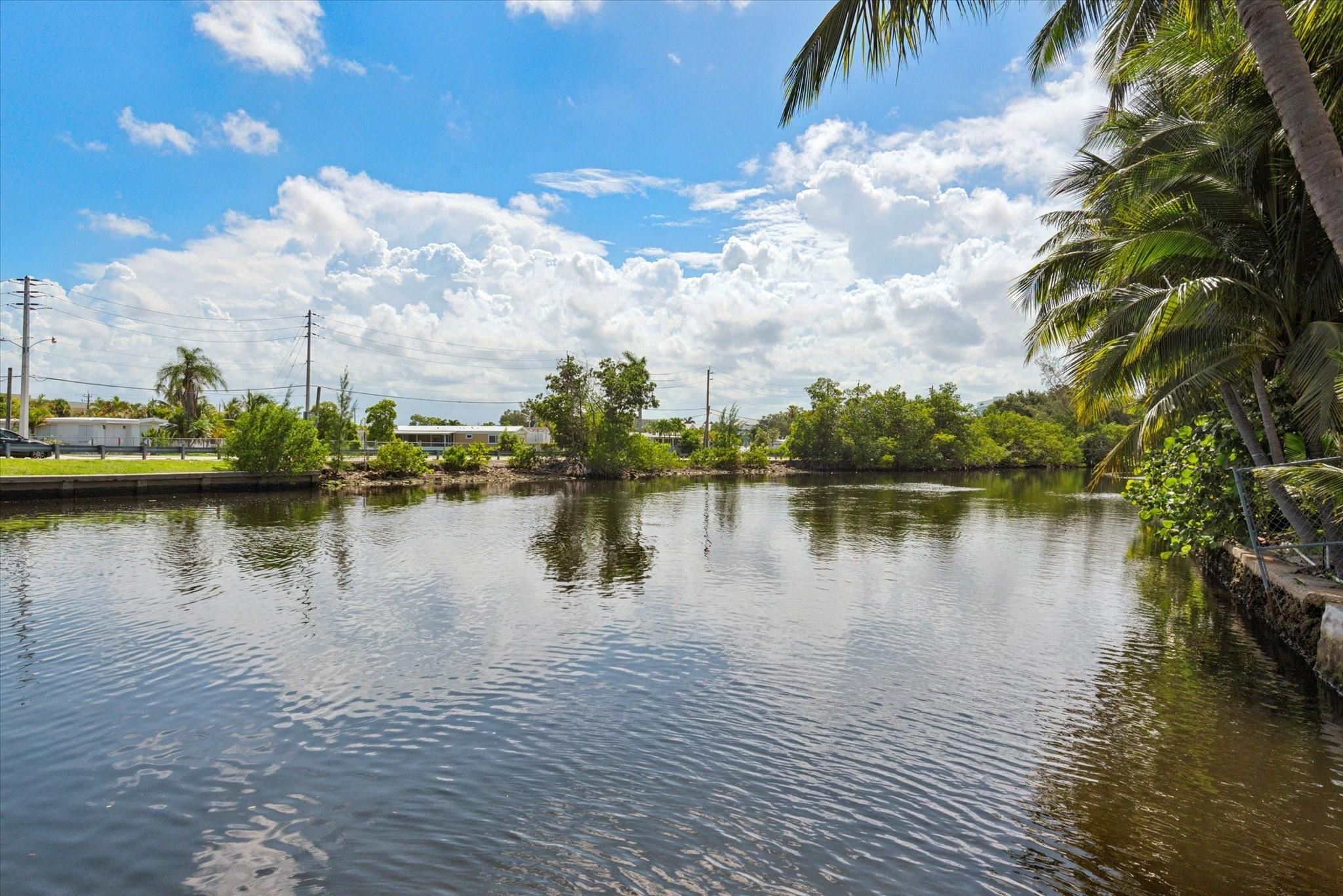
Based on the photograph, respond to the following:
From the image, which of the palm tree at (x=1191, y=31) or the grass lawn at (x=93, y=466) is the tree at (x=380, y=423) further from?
the palm tree at (x=1191, y=31)

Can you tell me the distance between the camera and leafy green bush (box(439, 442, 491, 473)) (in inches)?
2104

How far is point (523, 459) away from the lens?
190ft

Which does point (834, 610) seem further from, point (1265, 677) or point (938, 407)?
point (938, 407)

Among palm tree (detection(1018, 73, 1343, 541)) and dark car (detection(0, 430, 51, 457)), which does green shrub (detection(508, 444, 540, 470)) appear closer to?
dark car (detection(0, 430, 51, 457))

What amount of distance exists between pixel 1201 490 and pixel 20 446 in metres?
50.1

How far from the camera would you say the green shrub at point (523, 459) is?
57844mm

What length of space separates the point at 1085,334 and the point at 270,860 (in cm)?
1905

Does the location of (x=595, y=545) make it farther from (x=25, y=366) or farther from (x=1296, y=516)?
(x=25, y=366)

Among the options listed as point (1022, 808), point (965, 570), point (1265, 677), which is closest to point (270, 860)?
point (1022, 808)

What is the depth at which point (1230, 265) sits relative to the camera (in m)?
10.7

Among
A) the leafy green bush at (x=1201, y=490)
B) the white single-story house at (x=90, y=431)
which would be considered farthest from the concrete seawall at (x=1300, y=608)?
the white single-story house at (x=90, y=431)

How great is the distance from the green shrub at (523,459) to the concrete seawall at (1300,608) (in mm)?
49798

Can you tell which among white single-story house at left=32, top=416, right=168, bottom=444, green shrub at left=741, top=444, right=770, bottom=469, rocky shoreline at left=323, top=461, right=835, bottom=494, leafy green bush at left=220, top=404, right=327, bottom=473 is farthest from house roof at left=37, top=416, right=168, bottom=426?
green shrub at left=741, top=444, right=770, bottom=469

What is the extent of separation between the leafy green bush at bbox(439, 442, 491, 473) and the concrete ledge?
1211cm
